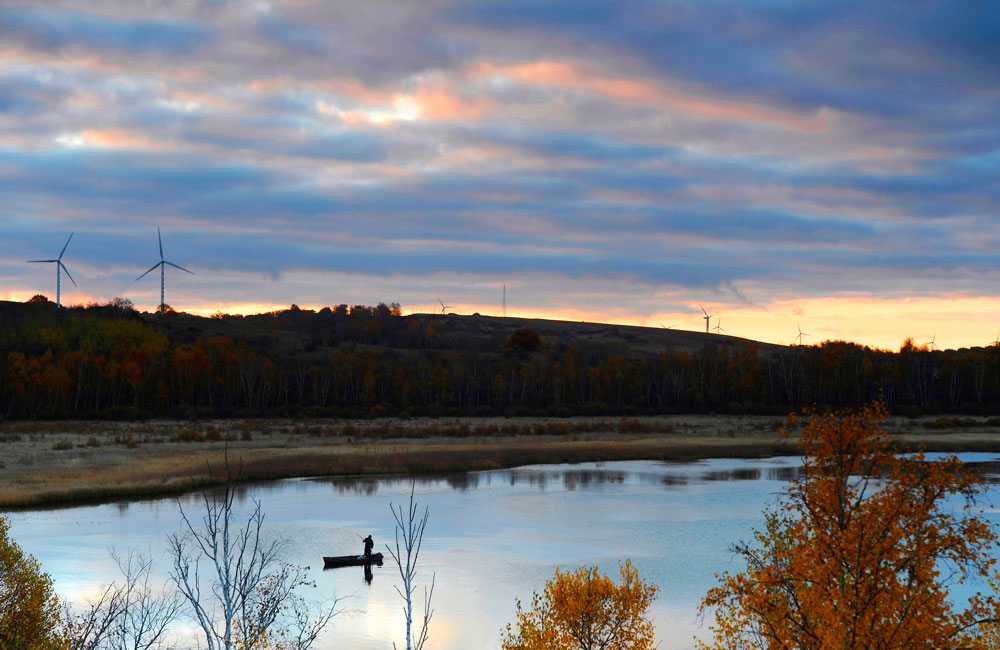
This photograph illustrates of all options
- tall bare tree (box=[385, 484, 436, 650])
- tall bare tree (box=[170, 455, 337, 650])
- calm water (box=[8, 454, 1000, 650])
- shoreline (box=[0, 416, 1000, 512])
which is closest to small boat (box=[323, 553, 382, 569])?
calm water (box=[8, 454, 1000, 650])

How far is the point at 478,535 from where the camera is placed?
43.7 meters

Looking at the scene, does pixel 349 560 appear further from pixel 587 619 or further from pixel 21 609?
pixel 21 609

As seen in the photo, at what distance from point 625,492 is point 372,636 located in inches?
1229

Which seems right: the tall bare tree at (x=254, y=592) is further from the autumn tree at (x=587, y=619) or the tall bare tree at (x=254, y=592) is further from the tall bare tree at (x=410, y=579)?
the autumn tree at (x=587, y=619)

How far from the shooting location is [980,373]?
127500mm

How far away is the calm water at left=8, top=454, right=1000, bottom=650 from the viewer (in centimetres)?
3117

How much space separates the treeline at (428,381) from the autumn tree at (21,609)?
91431 mm

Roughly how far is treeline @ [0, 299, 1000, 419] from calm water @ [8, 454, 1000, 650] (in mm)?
60224

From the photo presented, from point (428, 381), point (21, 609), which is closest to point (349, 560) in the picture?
point (21, 609)

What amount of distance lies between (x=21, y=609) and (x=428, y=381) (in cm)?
11574

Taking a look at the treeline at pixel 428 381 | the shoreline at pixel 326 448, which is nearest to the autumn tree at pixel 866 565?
the shoreline at pixel 326 448

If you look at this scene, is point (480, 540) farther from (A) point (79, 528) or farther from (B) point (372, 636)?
(A) point (79, 528)

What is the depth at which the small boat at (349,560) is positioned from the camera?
119 feet

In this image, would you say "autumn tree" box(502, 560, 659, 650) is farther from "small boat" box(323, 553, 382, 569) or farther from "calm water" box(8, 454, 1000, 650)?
"small boat" box(323, 553, 382, 569)
